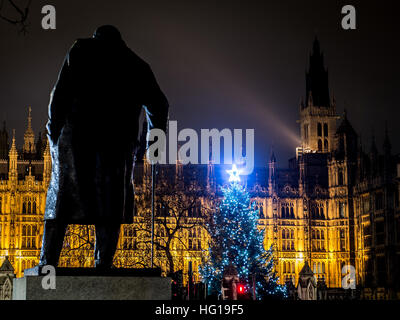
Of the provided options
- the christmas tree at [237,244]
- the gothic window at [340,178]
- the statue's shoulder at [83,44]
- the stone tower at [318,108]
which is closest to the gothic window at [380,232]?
the gothic window at [340,178]

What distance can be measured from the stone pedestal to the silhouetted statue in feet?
1.36

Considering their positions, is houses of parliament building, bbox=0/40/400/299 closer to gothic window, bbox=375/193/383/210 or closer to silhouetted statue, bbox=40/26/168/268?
gothic window, bbox=375/193/383/210

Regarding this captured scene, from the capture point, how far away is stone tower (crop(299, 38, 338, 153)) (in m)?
77.4

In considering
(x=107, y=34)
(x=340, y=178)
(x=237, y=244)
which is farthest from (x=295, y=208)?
(x=107, y=34)

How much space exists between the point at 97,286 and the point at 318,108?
2887 inches

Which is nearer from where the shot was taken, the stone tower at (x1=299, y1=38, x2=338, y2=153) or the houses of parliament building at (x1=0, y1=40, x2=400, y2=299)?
the houses of parliament building at (x1=0, y1=40, x2=400, y2=299)

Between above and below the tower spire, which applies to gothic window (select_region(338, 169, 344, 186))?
below

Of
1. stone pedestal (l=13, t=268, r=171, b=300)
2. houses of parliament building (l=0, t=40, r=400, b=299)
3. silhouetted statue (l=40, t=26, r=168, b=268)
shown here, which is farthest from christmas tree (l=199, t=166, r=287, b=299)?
stone pedestal (l=13, t=268, r=171, b=300)

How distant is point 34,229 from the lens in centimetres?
5581

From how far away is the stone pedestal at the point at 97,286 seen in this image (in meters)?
6.10

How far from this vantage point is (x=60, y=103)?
6.78m

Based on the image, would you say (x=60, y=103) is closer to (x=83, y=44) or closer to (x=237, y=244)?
(x=83, y=44)
